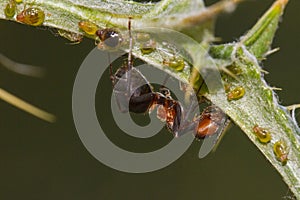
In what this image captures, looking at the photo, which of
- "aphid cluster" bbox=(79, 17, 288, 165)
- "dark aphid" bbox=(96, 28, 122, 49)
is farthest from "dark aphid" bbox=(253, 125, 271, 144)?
"dark aphid" bbox=(96, 28, 122, 49)

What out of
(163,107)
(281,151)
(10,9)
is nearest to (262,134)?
(281,151)

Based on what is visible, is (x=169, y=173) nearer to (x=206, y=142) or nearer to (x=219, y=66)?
(x=206, y=142)

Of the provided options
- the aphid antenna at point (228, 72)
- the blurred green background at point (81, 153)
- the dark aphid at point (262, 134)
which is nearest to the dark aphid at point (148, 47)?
the aphid antenna at point (228, 72)

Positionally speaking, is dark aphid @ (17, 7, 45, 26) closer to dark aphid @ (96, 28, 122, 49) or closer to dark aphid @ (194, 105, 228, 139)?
dark aphid @ (96, 28, 122, 49)

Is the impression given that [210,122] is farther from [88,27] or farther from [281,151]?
[88,27]

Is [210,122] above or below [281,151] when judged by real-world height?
above

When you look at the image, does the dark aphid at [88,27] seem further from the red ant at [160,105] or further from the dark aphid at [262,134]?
the dark aphid at [262,134]
